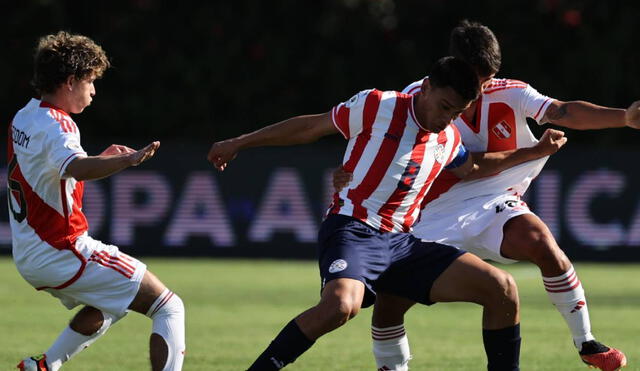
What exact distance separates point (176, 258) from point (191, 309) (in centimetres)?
595

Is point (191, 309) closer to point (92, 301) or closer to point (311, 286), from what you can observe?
point (311, 286)

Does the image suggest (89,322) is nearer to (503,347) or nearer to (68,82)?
(68,82)

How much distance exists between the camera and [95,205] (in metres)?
17.7

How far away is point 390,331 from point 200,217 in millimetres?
10895

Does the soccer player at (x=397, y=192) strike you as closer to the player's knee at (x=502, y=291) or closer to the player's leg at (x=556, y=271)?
the player's knee at (x=502, y=291)

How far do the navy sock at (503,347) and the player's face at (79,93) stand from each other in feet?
7.95

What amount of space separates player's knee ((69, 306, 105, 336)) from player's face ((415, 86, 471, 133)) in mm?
1976

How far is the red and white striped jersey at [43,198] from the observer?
620cm

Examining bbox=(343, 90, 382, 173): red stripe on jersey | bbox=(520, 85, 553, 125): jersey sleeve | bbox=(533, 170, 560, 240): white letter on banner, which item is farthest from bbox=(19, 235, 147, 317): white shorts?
bbox=(533, 170, 560, 240): white letter on banner

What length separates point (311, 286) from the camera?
569 inches

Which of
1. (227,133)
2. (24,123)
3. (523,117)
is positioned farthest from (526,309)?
(227,133)

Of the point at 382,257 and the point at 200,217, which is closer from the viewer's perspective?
the point at 382,257

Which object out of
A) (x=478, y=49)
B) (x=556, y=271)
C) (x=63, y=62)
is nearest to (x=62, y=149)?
(x=63, y=62)

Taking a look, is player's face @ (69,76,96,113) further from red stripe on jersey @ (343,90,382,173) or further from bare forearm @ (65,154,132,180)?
red stripe on jersey @ (343,90,382,173)
